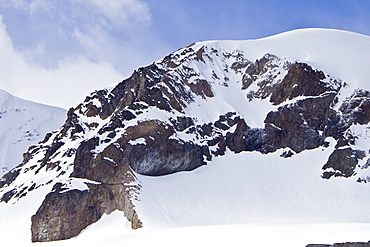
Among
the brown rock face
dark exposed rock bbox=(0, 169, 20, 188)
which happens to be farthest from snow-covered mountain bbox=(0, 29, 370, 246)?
dark exposed rock bbox=(0, 169, 20, 188)

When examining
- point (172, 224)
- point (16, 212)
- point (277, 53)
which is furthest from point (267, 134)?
point (16, 212)

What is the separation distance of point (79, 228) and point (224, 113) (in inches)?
1458

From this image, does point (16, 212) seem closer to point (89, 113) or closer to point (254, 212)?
Result: point (89, 113)

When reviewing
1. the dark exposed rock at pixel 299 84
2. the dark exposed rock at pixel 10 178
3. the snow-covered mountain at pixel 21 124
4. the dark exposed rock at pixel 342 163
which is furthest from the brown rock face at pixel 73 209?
the snow-covered mountain at pixel 21 124

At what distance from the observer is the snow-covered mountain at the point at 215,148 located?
3258 inches

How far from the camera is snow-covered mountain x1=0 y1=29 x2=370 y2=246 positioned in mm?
82750

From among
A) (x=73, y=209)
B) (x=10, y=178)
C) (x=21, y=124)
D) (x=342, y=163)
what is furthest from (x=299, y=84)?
(x=21, y=124)

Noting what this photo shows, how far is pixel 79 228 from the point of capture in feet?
268

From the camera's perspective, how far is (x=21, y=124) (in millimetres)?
186375

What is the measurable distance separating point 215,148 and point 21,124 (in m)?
103

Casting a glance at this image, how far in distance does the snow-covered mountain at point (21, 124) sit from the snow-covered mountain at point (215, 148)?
56.0 meters

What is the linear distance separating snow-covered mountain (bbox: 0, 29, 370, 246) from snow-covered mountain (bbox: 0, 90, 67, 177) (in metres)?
56.0

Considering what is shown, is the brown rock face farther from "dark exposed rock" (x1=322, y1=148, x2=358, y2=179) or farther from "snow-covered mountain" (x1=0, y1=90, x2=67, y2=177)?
"snow-covered mountain" (x1=0, y1=90, x2=67, y2=177)

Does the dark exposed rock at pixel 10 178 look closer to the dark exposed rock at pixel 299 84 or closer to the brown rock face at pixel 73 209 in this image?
the brown rock face at pixel 73 209
